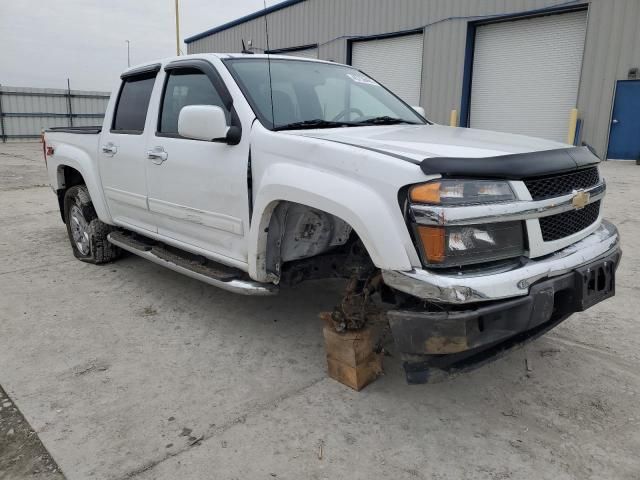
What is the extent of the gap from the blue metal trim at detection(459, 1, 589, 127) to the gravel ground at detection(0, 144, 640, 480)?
1067cm

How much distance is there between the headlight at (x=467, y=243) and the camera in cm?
224

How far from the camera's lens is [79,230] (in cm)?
543

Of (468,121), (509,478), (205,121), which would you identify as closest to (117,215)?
(205,121)

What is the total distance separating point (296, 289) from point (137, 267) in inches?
69.6

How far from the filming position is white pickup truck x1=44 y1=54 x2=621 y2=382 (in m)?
2.26

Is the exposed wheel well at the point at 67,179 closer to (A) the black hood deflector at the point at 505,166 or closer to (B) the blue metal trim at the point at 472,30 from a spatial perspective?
(A) the black hood deflector at the point at 505,166

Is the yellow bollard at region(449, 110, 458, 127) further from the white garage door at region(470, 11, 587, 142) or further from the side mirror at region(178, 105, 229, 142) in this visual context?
the side mirror at region(178, 105, 229, 142)

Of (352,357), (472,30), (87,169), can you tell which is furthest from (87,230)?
(472,30)

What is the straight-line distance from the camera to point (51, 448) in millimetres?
2436

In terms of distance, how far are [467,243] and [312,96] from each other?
5.85 ft

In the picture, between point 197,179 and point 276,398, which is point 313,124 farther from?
point 276,398

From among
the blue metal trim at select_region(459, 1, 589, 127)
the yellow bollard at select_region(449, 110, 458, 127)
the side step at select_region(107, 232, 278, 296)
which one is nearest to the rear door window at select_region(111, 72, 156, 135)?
the side step at select_region(107, 232, 278, 296)

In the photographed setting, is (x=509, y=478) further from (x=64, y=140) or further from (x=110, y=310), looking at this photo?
(x=64, y=140)

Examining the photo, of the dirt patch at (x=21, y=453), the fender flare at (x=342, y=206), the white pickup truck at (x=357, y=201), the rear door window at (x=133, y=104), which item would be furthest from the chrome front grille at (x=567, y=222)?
the rear door window at (x=133, y=104)
